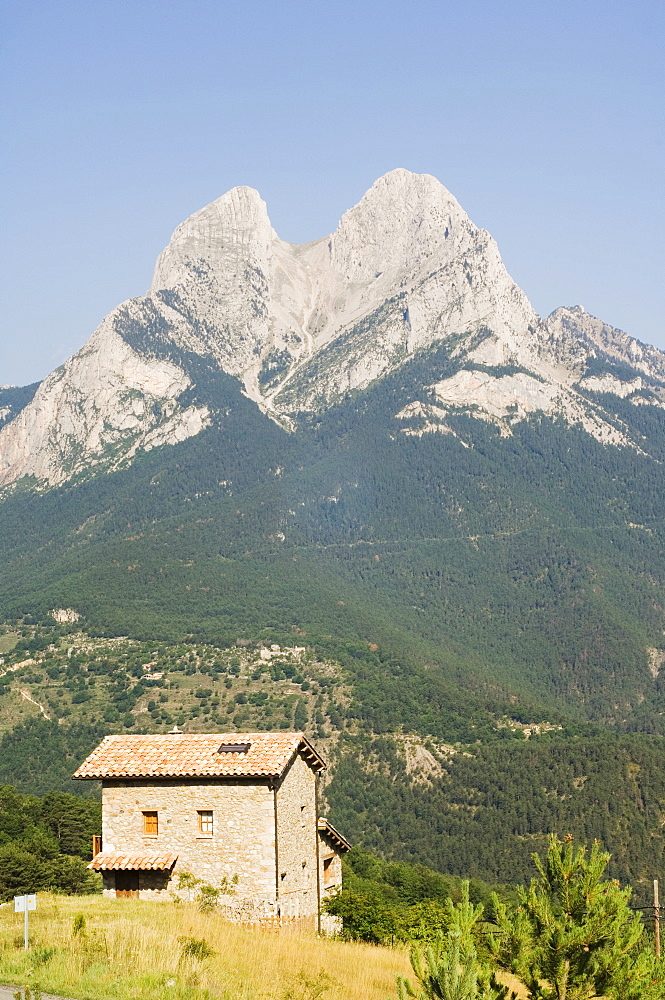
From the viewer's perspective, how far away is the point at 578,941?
2514 centimetres

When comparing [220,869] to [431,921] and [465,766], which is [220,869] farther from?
[465,766]

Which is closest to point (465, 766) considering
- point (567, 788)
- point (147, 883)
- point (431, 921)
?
point (567, 788)

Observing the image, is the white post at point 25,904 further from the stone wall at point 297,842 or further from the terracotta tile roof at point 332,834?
the terracotta tile roof at point 332,834

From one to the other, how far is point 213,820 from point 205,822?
293 millimetres

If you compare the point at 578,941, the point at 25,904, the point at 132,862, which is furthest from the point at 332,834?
the point at 578,941

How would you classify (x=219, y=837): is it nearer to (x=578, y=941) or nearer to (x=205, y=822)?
(x=205, y=822)

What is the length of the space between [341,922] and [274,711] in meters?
127

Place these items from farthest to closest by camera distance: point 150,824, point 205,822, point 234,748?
point 234,748 → point 150,824 → point 205,822

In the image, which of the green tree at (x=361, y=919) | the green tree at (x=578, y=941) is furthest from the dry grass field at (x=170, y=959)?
the green tree at (x=578, y=941)

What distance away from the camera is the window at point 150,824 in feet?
132

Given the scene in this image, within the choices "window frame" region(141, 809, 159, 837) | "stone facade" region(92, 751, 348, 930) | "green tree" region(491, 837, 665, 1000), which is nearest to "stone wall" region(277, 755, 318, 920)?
"stone facade" region(92, 751, 348, 930)

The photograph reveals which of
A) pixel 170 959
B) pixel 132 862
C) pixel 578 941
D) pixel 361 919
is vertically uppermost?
pixel 578 941

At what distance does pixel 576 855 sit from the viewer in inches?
1019

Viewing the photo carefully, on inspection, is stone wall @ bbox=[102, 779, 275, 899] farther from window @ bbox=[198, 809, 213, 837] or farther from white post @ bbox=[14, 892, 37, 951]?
white post @ bbox=[14, 892, 37, 951]
